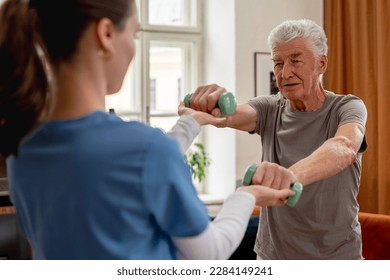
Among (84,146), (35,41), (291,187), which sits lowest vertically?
(291,187)

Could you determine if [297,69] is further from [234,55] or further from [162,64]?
[162,64]

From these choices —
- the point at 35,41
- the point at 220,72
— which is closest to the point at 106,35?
the point at 35,41

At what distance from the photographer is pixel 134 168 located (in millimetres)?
731

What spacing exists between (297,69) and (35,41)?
1126 millimetres

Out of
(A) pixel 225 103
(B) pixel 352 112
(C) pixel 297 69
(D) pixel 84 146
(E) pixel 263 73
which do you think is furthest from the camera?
(E) pixel 263 73

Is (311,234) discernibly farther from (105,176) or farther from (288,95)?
(105,176)

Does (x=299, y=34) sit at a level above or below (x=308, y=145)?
above

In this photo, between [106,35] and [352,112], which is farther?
[352,112]

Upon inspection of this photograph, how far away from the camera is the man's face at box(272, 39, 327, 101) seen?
67.9 inches

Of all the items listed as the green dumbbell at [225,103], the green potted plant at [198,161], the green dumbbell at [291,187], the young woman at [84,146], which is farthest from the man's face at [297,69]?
the green potted plant at [198,161]

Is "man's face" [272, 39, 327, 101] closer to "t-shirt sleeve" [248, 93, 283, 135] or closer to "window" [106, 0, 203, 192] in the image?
"t-shirt sleeve" [248, 93, 283, 135]

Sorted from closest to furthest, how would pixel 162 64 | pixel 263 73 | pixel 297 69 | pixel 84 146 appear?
pixel 84 146 → pixel 297 69 → pixel 263 73 → pixel 162 64

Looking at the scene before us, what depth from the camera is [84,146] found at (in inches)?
29.1

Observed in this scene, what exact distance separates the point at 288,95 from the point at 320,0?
2.81 m
